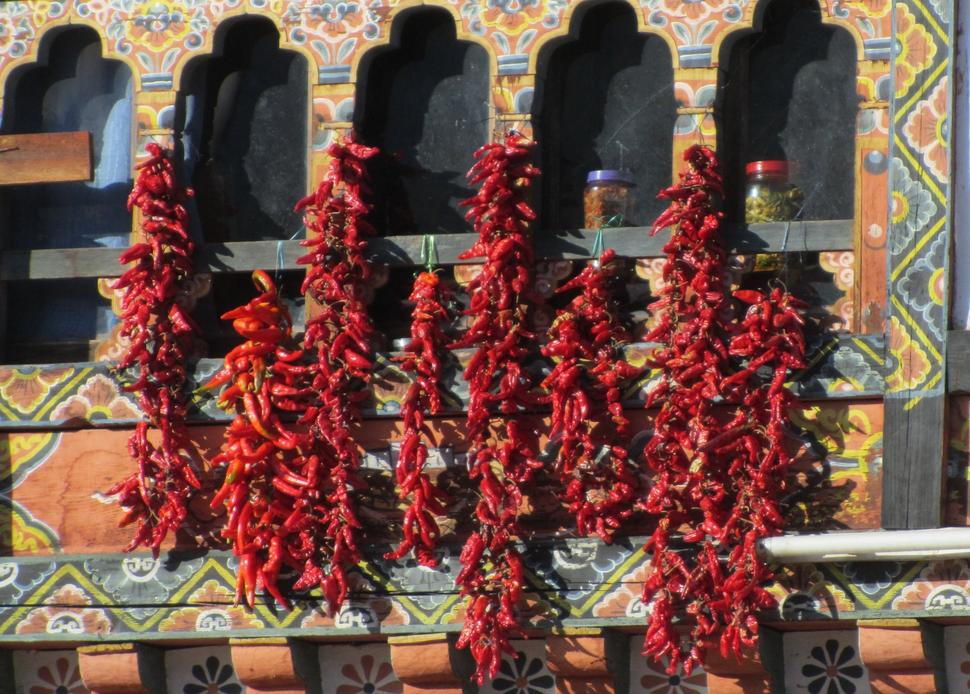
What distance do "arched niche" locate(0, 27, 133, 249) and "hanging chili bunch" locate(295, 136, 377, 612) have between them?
3.59 ft

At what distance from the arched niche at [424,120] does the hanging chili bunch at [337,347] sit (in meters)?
0.37

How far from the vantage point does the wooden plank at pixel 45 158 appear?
10.0 metres

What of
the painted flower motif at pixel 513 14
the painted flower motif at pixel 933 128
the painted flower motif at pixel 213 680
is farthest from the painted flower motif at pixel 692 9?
the painted flower motif at pixel 213 680

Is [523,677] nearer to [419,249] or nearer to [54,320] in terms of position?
[419,249]

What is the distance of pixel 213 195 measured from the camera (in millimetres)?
10312

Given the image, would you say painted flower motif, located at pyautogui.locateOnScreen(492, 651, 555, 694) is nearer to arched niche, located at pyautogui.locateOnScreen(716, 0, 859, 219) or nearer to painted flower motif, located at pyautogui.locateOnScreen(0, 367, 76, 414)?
arched niche, located at pyautogui.locateOnScreen(716, 0, 859, 219)

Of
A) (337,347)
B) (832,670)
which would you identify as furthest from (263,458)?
(832,670)

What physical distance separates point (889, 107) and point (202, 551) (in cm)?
334

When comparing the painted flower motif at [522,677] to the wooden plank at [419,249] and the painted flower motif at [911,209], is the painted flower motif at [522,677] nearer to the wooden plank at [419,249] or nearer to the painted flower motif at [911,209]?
the wooden plank at [419,249]

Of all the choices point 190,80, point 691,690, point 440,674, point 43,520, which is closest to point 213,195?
point 190,80

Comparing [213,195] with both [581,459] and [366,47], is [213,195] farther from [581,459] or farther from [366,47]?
[581,459]

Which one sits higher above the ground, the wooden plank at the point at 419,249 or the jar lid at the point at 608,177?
the jar lid at the point at 608,177

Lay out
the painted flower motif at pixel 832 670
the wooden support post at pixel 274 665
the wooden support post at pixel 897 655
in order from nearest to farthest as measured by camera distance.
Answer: the wooden support post at pixel 897 655 → the painted flower motif at pixel 832 670 → the wooden support post at pixel 274 665

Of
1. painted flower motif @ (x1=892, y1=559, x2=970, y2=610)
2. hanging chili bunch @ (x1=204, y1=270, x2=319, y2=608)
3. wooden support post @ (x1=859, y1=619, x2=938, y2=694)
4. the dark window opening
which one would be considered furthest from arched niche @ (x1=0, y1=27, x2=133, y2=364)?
painted flower motif @ (x1=892, y1=559, x2=970, y2=610)
